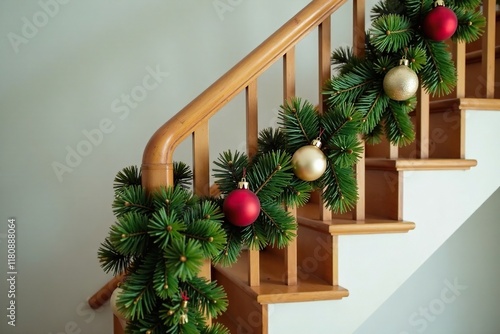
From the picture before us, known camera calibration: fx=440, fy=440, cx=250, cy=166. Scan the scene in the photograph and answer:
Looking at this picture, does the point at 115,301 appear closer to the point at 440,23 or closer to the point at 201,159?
the point at 201,159

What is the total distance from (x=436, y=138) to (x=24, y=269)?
6.16ft

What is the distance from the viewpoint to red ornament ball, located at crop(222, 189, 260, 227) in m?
1.08

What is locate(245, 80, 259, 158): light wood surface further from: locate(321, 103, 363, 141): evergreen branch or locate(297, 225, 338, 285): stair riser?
locate(297, 225, 338, 285): stair riser

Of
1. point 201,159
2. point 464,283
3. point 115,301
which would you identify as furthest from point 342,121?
Result: point 464,283

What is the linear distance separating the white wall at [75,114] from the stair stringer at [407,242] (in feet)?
3.76

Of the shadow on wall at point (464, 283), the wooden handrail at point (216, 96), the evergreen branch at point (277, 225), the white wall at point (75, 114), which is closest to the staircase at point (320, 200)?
the wooden handrail at point (216, 96)

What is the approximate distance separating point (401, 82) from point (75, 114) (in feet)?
5.00

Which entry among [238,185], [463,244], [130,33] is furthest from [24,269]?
[463,244]

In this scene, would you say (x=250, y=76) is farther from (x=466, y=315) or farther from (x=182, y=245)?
(x=466, y=315)

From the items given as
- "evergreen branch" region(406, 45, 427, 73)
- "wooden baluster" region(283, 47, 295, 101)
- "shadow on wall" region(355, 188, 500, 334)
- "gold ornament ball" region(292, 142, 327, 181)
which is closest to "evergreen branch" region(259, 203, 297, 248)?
"gold ornament ball" region(292, 142, 327, 181)

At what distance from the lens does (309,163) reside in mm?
1141

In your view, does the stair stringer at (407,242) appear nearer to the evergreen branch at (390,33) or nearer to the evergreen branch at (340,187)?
the evergreen branch at (340,187)

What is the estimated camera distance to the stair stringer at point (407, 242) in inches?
49.1

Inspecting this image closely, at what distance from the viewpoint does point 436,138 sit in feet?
4.96
